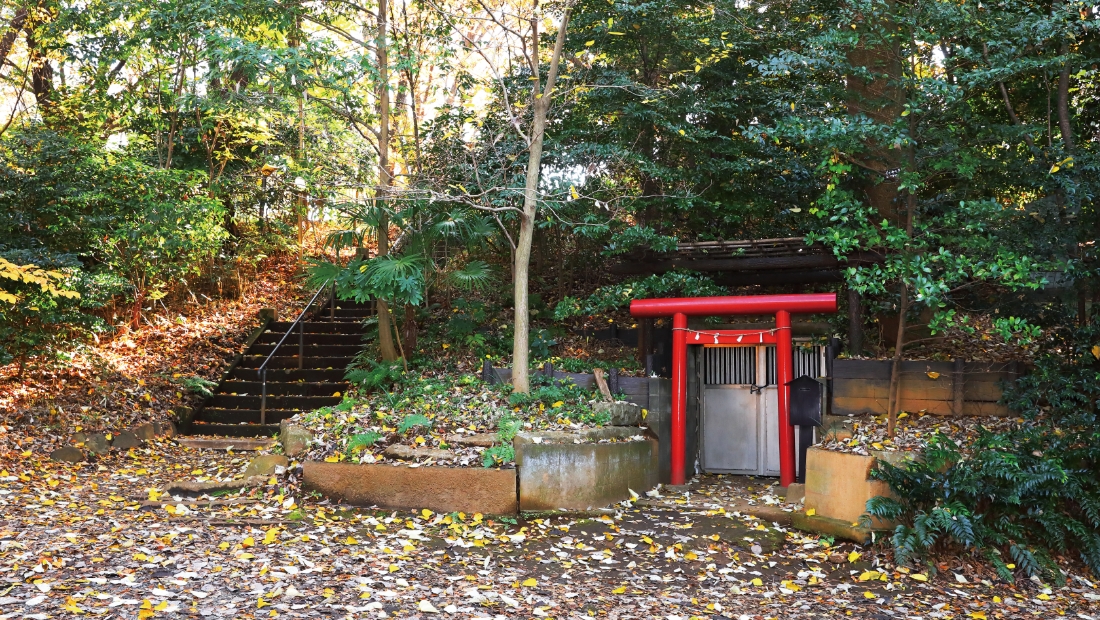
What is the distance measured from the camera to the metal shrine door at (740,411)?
10805mm

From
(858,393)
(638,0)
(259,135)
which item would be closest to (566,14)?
(638,0)

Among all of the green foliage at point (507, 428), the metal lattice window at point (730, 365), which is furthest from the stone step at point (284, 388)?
the metal lattice window at point (730, 365)

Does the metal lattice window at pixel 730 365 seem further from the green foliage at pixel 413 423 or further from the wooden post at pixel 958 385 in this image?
the green foliage at pixel 413 423

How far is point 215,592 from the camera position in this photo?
482 cm

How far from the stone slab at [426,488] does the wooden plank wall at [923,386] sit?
402 cm

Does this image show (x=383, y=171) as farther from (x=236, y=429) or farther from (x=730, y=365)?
(x=730, y=365)

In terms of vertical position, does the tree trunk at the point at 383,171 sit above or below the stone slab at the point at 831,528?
above

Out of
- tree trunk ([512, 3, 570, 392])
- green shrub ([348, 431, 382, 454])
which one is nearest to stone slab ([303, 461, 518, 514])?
green shrub ([348, 431, 382, 454])

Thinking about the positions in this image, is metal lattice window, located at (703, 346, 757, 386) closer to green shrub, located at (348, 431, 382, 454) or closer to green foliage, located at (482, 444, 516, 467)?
green foliage, located at (482, 444, 516, 467)

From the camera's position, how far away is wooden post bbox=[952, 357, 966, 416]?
8.02 metres

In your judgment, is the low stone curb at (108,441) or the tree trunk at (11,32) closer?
the low stone curb at (108,441)

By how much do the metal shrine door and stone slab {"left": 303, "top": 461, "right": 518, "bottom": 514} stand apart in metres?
4.60

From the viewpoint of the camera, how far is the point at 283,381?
37.2 feet

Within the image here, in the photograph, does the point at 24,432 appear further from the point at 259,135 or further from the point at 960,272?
the point at 960,272
